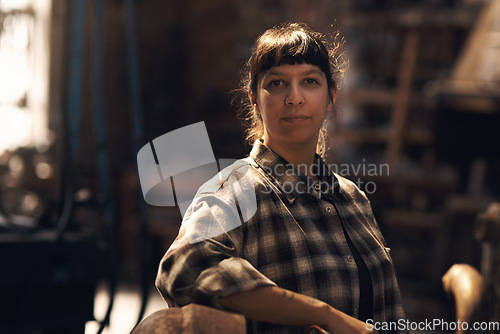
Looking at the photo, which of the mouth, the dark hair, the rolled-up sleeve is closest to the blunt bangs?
the dark hair

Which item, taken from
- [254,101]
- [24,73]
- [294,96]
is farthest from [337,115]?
[24,73]

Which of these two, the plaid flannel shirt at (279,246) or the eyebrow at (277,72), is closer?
the plaid flannel shirt at (279,246)

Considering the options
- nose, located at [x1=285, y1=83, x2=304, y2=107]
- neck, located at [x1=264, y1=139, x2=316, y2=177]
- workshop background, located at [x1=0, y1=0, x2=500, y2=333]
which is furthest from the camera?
→ workshop background, located at [x1=0, y1=0, x2=500, y2=333]

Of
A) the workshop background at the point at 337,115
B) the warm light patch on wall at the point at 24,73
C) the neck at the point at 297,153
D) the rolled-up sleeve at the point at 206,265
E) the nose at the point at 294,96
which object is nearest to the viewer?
the rolled-up sleeve at the point at 206,265

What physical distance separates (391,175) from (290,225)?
4.90 meters

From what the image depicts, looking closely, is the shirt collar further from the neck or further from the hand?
the hand

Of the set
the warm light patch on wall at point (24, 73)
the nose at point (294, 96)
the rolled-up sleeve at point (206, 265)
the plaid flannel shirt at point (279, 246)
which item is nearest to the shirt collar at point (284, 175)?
the plaid flannel shirt at point (279, 246)

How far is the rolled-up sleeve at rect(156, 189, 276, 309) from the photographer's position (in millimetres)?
1159

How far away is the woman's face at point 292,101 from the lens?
145cm

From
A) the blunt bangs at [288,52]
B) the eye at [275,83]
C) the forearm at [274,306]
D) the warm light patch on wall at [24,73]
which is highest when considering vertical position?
the warm light patch on wall at [24,73]

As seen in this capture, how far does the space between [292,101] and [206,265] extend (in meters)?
0.47

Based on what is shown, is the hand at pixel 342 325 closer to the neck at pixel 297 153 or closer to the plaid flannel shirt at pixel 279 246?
the plaid flannel shirt at pixel 279 246

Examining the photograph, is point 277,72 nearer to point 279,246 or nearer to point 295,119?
point 295,119

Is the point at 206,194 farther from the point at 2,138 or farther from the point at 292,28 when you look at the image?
the point at 2,138
